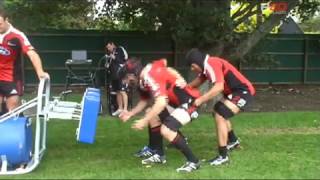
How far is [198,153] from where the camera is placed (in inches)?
360

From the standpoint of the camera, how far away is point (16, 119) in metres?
7.90

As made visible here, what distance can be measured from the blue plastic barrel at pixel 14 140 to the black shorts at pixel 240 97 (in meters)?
2.73

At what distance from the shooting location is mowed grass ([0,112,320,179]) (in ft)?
25.4

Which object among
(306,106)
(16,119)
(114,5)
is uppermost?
(114,5)

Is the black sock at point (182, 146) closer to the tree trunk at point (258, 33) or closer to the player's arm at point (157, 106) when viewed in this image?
the player's arm at point (157, 106)

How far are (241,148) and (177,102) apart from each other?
73.8 inches

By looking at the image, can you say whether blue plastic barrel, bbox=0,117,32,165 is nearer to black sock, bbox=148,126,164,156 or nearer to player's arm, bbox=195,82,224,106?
black sock, bbox=148,126,164,156

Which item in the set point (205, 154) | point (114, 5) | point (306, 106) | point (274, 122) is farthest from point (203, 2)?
point (205, 154)

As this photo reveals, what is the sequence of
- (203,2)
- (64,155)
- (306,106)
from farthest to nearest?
(306,106) → (203,2) → (64,155)

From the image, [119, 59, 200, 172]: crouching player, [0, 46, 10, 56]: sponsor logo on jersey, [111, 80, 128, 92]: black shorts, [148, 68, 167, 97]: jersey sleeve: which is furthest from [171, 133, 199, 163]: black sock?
[111, 80, 128, 92]: black shorts

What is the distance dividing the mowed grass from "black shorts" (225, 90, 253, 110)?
0.78m

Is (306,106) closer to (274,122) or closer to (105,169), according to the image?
(274,122)

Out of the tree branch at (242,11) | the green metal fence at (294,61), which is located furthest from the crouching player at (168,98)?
the green metal fence at (294,61)

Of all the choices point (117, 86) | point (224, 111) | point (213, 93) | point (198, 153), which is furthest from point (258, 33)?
point (213, 93)
